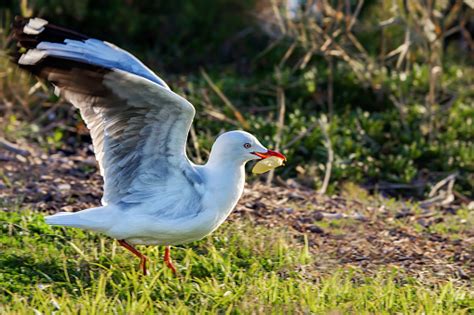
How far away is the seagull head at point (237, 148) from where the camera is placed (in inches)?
209

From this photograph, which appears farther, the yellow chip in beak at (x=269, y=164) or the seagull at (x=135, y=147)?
the yellow chip in beak at (x=269, y=164)

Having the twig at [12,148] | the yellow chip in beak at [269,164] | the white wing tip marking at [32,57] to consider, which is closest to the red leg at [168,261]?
the yellow chip in beak at [269,164]

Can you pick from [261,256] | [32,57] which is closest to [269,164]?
[261,256]

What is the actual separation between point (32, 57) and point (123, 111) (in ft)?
2.04

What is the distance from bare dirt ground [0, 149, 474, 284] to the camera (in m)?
5.86

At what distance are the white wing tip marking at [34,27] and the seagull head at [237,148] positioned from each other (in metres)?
1.24

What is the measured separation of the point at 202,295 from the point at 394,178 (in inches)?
141

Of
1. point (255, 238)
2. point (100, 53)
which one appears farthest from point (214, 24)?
point (100, 53)

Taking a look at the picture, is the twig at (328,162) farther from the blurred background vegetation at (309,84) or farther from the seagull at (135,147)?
the seagull at (135,147)

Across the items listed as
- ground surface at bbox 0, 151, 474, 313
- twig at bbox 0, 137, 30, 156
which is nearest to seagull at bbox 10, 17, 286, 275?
ground surface at bbox 0, 151, 474, 313

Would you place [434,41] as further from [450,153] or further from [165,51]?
[165,51]

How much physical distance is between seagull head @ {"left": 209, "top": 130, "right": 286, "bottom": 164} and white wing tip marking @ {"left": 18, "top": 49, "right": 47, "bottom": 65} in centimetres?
119

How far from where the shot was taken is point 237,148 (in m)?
5.32

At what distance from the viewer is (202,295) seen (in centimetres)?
490
